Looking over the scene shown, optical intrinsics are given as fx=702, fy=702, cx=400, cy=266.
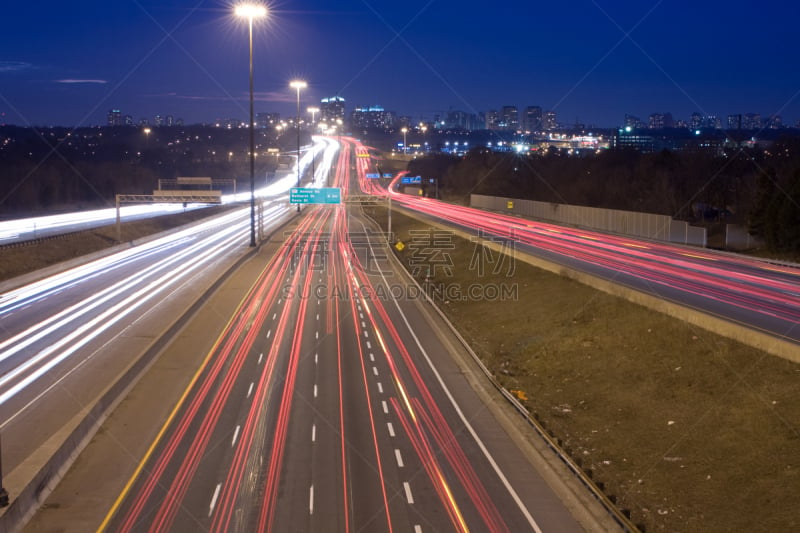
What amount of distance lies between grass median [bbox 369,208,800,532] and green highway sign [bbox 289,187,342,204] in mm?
31917

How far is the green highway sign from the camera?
57.8 meters

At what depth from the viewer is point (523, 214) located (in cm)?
6756

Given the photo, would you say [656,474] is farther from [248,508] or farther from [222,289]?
[222,289]

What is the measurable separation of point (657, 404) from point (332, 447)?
7.33 meters

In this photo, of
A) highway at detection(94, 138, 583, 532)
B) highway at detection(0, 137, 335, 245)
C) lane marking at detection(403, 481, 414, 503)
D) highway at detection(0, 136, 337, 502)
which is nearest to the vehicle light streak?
highway at detection(94, 138, 583, 532)

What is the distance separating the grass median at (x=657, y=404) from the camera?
11.5 metres

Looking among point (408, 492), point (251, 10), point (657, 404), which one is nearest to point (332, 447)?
point (408, 492)

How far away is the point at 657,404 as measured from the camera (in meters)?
15.8

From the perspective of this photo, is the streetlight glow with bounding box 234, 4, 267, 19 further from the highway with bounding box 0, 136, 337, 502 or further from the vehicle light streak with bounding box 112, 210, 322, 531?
the vehicle light streak with bounding box 112, 210, 322, 531

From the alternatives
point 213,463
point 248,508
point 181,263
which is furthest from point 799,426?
point 181,263

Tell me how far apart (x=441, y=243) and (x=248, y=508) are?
127ft

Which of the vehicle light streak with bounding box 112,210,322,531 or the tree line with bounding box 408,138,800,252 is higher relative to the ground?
the tree line with bounding box 408,138,800,252

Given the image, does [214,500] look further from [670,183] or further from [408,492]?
[670,183]

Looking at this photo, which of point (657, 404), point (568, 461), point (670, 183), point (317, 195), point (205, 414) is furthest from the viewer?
point (670, 183)
